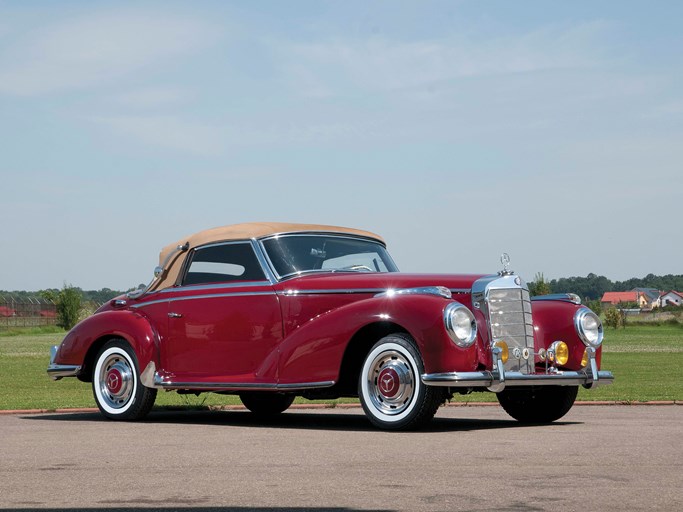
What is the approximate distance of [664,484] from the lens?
629 centimetres

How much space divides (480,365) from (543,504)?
4.32 m

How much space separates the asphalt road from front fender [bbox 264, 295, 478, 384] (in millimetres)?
572

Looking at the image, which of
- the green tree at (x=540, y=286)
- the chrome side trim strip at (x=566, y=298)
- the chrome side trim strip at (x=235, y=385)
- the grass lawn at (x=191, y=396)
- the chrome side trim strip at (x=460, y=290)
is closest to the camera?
the chrome side trim strip at (x=460, y=290)

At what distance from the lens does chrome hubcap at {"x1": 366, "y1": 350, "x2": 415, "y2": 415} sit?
9680 mm

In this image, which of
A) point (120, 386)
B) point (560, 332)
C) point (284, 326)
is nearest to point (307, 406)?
point (120, 386)

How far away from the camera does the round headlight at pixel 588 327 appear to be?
10898 mm

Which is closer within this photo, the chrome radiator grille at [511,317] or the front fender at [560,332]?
the chrome radiator grille at [511,317]

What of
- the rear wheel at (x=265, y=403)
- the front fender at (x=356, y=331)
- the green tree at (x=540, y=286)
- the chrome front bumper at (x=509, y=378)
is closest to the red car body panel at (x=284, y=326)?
the front fender at (x=356, y=331)

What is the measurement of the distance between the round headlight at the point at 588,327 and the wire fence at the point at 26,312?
75640mm

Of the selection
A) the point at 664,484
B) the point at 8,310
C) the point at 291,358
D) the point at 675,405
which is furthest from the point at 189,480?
the point at 8,310

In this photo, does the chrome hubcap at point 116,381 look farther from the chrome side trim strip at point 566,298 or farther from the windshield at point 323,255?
the chrome side trim strip at point 566,298

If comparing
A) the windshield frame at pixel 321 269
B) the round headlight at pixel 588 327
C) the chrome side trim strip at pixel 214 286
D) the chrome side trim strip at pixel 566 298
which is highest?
the windshield frame at pixel 321 269

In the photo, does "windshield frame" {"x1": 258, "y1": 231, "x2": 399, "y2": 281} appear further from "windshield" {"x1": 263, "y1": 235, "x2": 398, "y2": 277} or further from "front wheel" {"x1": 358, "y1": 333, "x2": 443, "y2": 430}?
"front wheel" {"x1": 358, "y1": 333, "x2": 443, "y2": 430}

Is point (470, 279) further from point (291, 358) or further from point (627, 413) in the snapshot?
point (627, 413)
